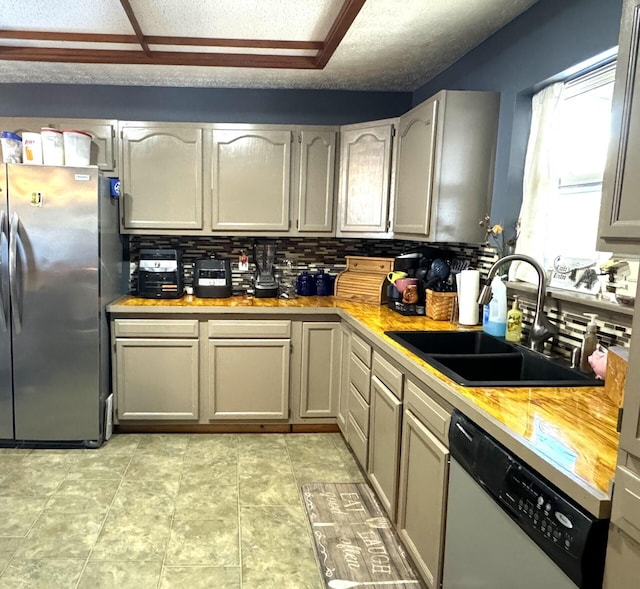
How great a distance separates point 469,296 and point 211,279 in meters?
1.74

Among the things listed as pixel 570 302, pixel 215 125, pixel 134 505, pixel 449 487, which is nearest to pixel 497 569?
pixel 449 487

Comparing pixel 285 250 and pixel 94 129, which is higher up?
pixel 94 129

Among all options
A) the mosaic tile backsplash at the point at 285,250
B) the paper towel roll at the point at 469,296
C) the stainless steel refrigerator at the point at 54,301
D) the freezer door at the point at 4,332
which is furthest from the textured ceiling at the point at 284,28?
the paper towel roll at the point at 469,296

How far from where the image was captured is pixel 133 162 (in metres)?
3.33

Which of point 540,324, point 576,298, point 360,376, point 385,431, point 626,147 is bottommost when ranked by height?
point 385,431

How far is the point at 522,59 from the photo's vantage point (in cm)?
232

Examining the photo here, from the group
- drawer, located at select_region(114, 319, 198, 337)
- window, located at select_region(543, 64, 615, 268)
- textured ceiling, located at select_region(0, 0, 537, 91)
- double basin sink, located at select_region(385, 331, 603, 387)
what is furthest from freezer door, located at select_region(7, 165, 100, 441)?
window, located at select_region(543, 64, 615, 268)

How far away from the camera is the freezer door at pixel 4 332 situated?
2.85m

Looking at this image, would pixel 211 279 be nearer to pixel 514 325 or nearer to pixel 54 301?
pixel 54 301

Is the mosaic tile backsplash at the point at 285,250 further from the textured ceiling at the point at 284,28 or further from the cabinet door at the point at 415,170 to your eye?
the textured ceiling at the point at 284,28

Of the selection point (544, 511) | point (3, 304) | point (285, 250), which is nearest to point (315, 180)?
point (285, 250)

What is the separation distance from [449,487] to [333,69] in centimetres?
257

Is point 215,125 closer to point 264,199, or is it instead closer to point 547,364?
point 264,199

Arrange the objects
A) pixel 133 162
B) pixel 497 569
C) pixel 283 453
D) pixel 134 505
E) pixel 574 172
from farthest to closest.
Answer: pixel 133 162 < pixel 283 453 < pixel 134 505 < pixel 574 172 < pixel 497 569
